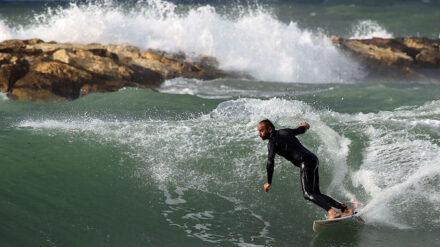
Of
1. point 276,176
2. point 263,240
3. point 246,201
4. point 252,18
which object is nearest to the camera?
point 263,240

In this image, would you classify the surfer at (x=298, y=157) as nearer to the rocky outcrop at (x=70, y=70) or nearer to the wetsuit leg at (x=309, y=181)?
the wetsuit leg at (x=309, y=181)

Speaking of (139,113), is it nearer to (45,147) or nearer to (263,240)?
(45,147)

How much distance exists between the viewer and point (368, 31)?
108 feet

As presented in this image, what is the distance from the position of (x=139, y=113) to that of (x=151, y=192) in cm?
518

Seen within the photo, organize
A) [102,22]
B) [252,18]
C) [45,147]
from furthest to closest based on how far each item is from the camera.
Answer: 1. [252,18]
2. [102,22]
3. [45,147]

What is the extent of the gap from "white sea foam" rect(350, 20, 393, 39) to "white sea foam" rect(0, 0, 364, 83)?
845cm

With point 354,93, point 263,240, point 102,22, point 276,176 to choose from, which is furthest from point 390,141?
point 102,22

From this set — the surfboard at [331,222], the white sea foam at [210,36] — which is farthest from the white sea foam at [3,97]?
the surfboard at [331,222]

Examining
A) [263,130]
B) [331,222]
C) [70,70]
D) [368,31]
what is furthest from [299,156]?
[368,31]

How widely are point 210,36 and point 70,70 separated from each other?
27.9 feet

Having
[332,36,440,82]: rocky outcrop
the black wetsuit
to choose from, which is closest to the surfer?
the black wetsuit

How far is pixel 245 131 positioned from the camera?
Answer: 32.5ft

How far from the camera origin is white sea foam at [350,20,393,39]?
32062mm

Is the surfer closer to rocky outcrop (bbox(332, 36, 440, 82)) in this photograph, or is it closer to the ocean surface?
the ocean surface
